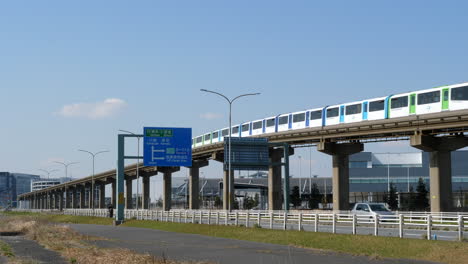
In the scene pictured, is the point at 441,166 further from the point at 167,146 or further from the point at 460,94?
the point at 167,146

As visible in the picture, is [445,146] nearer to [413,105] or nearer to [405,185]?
[413,105]

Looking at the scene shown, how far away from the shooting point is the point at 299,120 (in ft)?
247

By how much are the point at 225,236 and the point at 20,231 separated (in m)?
18.2

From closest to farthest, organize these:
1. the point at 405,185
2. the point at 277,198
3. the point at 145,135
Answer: the point at 145,135
the point at 277,198
the point at 405,185

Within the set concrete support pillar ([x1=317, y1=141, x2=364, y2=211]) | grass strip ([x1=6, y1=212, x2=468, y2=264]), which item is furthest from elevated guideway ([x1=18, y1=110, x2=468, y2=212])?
grass strip ([x1=6, y1=212, x2=468, y2=264])

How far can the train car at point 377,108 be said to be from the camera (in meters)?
61.3

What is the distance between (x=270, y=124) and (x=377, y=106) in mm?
20511

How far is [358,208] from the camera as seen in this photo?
4869 cm

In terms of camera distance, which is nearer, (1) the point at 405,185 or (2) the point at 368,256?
(2) the point at 368,256

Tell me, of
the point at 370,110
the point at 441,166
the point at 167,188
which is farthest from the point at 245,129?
the point at 441,166

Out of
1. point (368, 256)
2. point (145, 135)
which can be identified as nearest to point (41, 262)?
point (368, 256)

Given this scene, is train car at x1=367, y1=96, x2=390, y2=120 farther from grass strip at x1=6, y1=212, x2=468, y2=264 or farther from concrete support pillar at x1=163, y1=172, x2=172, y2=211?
concrete support pillar at x1=163, y1=172, x2=172, y2=211

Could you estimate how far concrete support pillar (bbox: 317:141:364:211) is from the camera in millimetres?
70750

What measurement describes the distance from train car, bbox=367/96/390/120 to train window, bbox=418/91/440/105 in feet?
14.9
